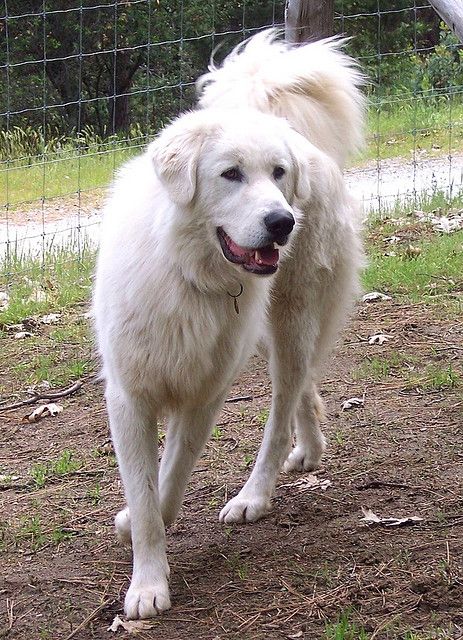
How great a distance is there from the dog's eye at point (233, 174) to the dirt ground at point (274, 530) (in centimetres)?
120

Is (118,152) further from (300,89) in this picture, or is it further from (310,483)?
(310,483)

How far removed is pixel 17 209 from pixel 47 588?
235 inches

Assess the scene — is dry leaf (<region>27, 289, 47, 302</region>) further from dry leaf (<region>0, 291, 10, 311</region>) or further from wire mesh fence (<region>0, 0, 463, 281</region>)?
wire mesh fence (<region>0, 0, 463, 281</region>)

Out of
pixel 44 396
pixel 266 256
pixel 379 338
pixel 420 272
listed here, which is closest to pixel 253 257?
pixel 266 256

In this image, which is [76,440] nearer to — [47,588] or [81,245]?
[47,588]

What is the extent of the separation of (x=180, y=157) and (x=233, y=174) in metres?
0.16

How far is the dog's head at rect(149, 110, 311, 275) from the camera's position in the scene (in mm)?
2664

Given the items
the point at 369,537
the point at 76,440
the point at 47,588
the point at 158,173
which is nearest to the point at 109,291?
the point at 158,173

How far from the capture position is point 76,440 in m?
4.16

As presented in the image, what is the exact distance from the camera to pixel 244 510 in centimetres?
335

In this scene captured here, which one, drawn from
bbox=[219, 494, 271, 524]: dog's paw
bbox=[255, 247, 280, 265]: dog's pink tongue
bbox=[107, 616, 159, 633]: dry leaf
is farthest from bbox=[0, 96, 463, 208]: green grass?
bbox=[107, 616, 159, 633]: dry leaf

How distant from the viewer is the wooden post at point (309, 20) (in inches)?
199

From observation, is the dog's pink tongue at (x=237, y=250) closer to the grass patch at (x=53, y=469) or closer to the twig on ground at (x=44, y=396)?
the grass patch at (x=53, y=469)

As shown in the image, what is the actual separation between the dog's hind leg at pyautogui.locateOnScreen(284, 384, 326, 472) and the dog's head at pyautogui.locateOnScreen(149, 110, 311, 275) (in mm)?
1131
